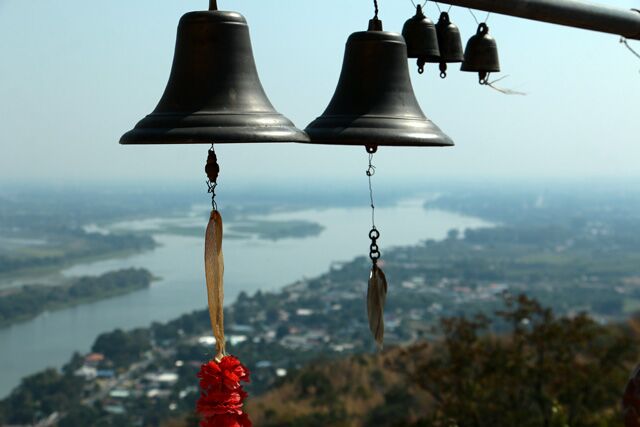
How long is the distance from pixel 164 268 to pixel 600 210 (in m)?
41.4

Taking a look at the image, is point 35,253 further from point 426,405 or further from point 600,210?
point 600,210

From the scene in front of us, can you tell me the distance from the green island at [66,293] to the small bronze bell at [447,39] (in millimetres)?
25492

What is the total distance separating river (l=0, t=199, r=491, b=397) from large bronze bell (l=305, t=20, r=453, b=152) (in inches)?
733

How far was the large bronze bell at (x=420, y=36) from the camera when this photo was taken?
253cm

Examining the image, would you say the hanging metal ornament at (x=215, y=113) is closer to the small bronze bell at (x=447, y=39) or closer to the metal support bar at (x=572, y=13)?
the metal support bar at (x=572, y=13)

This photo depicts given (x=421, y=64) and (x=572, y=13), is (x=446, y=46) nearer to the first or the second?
(x=421, y=64)

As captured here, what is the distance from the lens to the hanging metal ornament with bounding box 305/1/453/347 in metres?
2.07

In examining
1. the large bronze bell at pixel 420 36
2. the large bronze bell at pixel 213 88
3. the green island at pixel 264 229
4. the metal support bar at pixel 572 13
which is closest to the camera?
the large bronze bell at pixel 213 88

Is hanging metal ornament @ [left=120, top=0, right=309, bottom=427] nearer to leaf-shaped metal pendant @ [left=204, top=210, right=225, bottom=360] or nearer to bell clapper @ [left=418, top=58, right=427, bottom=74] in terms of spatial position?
leaf-shaped metal pendant @ [left=204, top=210, right=225, bottom=360]

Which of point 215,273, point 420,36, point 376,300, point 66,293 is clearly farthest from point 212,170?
point 66,293

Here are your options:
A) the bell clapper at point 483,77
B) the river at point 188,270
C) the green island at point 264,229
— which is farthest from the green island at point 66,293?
the bell clapper at point 483,77

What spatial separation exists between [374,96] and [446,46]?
567 mm

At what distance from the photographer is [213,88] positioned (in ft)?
6.09

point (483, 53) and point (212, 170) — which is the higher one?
point (483, 53)
